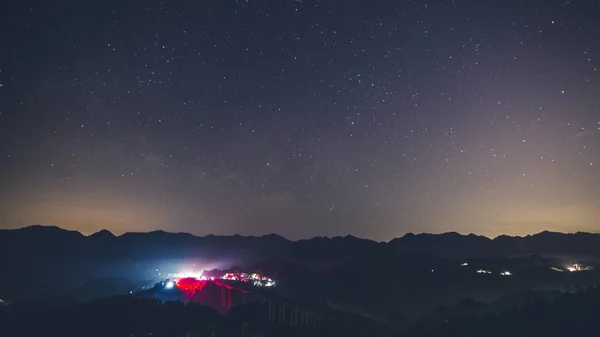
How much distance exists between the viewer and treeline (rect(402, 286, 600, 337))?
222ft

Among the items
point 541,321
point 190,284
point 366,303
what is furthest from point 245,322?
point 366,303

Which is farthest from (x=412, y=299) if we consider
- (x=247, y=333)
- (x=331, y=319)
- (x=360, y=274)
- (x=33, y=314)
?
(x=33, y=314)

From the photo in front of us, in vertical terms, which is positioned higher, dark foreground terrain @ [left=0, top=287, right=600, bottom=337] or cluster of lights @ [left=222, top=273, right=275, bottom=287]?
cluster of lights @ [left=222, top=273, right=275, bottom=287]

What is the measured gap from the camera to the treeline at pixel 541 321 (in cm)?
6769

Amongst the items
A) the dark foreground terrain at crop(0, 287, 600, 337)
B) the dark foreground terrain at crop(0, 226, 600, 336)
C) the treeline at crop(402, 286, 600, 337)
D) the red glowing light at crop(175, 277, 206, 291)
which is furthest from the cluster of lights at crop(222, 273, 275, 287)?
the treeline at crop(402, 286, 600, 337)

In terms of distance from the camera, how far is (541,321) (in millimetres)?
72938

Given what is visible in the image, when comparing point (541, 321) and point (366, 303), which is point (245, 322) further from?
point (366, 303)

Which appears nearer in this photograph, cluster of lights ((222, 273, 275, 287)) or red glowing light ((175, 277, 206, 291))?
red glowing light ((175, 277, 206, 291))

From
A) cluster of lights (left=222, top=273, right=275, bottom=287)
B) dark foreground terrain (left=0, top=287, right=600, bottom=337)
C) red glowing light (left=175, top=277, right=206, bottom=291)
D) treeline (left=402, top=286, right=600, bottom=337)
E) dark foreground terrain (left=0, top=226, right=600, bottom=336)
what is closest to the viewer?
treeline (left=402, top=286, right=600, bottom=337)

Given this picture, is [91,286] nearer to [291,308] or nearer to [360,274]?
[360,274]

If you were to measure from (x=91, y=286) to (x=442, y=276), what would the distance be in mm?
137702

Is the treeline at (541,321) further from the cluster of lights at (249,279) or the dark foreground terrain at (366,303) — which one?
the cluster of lights at (249,279)

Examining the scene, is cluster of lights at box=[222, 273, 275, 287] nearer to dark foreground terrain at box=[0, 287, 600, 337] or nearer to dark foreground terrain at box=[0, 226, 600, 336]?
dark foreground terrain at box=[0, 226, 600, 336]

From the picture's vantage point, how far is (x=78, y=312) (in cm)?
8438
